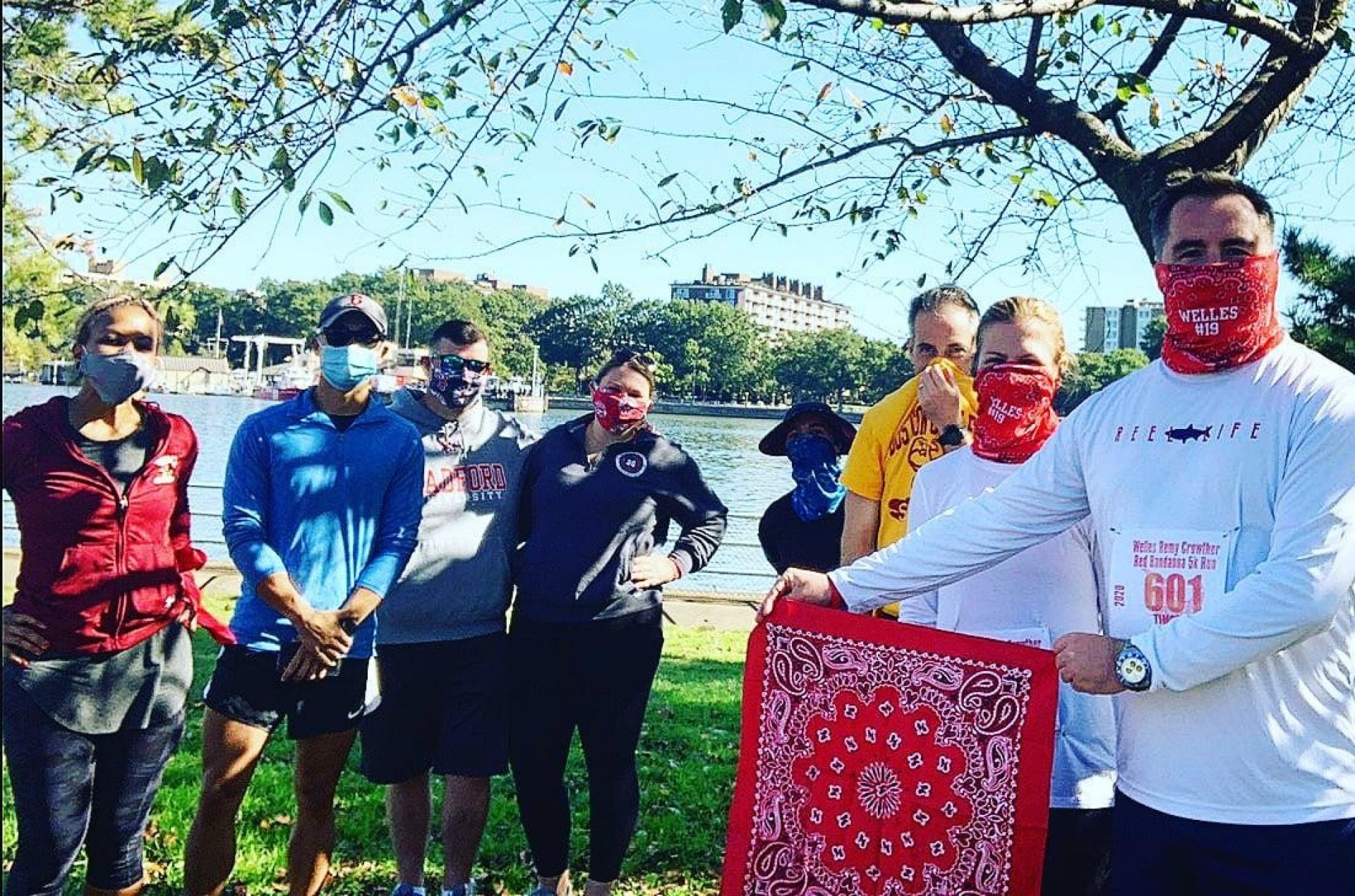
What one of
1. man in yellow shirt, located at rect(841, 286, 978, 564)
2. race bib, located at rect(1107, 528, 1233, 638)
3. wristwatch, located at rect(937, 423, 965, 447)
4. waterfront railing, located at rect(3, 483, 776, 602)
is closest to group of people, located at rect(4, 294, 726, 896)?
man in yellow shirt, located at rect(841, 286, 978, 564)

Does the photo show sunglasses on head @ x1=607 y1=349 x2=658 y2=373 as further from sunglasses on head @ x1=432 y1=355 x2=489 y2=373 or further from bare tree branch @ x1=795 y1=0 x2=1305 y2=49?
bare tree branch @ x1=795 y1=0 x2=1305 y2=49

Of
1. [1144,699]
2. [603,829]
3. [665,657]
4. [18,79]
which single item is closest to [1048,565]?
[1144,699]

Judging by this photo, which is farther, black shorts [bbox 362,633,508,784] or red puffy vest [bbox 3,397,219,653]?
black shorts [bbox 362,633,508,784]

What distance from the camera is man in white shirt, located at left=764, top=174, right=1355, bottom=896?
216 cm

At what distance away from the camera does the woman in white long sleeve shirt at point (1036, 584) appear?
112 inches

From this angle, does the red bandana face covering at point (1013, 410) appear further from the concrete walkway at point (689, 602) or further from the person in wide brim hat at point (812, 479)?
the concrete walkway at point (689, 602)

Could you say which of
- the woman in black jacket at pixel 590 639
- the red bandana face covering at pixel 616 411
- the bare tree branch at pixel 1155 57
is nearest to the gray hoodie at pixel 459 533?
the woman in black jacket at pixel 590 639

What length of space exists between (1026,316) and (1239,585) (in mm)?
1224

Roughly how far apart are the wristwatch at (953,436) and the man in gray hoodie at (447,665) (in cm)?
171

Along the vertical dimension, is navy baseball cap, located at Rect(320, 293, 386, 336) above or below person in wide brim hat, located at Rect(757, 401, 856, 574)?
above

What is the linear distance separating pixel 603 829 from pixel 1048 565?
2081 millimetres

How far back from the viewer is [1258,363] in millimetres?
2373

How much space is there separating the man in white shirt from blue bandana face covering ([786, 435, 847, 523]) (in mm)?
1741

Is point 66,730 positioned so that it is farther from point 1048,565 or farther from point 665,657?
point 665,657
